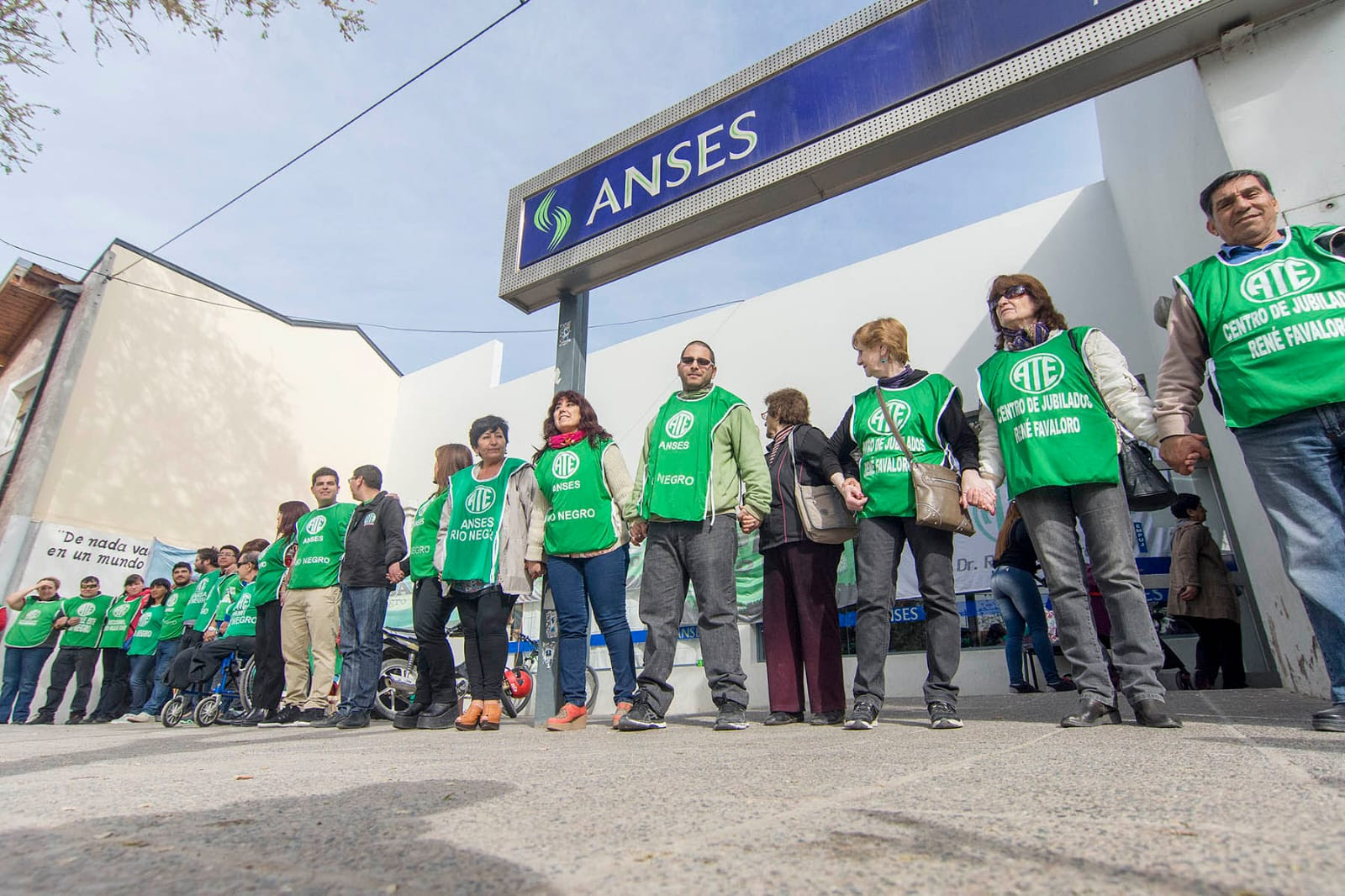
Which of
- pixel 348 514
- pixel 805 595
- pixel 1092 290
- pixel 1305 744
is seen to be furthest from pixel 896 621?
pixel 1305 744

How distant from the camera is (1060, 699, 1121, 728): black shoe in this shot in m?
2.30

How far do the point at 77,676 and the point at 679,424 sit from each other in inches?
328

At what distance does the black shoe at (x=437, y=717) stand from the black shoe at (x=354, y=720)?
46 centimetres

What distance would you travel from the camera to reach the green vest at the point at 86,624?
8.10 metres

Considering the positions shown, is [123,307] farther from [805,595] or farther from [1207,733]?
[1207,733]

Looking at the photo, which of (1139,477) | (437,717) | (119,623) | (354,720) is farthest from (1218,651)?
(119,623)

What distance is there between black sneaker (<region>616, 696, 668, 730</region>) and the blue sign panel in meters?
2.74

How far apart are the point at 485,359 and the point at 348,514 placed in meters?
7.77

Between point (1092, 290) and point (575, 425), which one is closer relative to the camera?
point (575, 425)

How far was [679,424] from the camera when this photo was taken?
3.32 metres

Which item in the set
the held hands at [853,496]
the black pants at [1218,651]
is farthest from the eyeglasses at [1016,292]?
the black pants at [1218,651]

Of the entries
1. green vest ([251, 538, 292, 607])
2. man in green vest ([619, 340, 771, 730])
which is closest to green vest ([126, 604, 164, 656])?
green vest ([251, 538, 292, 607])

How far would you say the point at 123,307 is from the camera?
11.4m

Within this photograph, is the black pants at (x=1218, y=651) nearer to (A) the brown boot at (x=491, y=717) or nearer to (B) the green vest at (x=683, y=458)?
(B) the green vest at (x=683, y=458)
